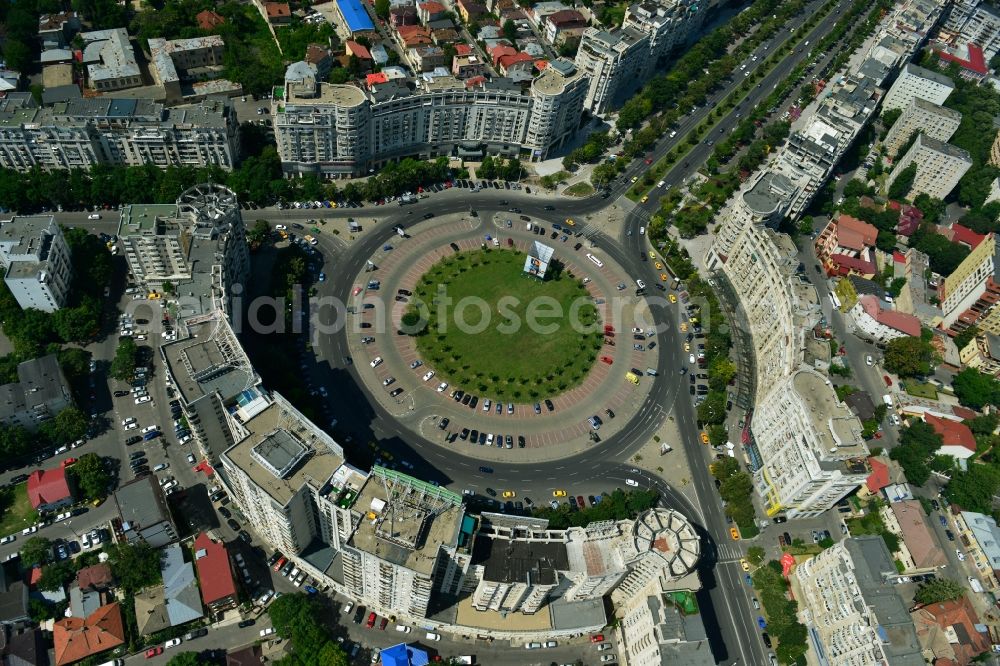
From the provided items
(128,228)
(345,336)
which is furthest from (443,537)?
(128,228)

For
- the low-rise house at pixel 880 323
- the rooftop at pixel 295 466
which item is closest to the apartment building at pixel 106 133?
the rooftop at pixel 295 466

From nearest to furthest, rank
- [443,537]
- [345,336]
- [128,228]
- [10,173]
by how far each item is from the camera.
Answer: [443,537] < [128,228] < [345,336] < [10,173]

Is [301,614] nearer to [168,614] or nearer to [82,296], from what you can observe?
[168,614]

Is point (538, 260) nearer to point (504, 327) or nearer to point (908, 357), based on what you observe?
point (504, 327)

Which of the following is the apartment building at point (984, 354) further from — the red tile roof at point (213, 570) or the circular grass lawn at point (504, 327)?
the red tile roof at point (213, 570)

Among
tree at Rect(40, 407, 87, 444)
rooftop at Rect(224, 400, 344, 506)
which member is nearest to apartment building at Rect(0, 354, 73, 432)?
tree at Rect(40, 407, 87, 444)

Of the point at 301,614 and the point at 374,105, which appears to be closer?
the point at 301,614

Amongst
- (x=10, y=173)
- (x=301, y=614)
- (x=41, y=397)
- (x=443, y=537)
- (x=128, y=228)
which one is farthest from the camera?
(x=10, y=173)

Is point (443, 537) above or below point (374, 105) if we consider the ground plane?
below
